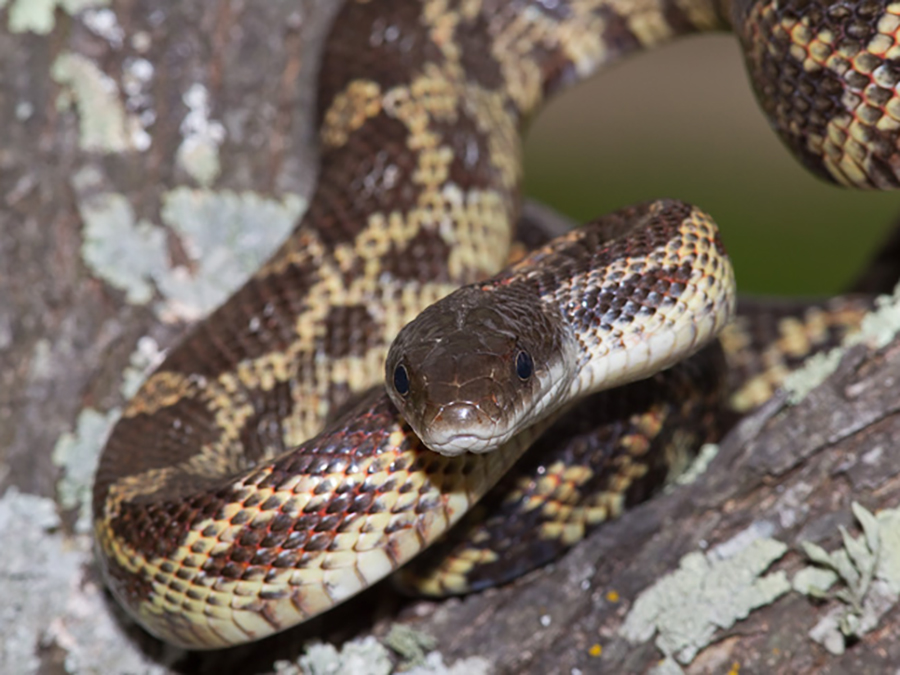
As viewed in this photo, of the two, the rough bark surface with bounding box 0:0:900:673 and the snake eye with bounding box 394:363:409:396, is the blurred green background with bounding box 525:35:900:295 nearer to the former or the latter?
the rough bark surface with bounding box 0:0:900:673

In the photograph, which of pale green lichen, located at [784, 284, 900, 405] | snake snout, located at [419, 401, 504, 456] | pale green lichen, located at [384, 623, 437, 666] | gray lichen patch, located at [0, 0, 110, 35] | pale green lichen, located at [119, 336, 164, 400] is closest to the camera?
snake snout, located at [419, 401, 504, 456]

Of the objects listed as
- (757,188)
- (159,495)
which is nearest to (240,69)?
(159,495)

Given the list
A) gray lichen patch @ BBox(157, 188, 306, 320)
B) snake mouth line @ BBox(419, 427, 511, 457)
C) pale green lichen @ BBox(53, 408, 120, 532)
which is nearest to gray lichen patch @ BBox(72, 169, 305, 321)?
gray lichen patch @ BBox(157, 188, 306, 320)

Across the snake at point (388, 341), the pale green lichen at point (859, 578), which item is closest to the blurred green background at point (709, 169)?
the snake at point (388, 341)

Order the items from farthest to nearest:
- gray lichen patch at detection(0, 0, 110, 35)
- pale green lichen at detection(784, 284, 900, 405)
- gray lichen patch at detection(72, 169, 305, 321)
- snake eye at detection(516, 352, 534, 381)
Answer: gray lichen patch at detection(0, 0, 110, 35) → gray lichen patch at detection(72, 169, 305, 321) → pale green lichen at detection(784, 284, 900, 405) → snake eye at detection(516, 352, 534, 381)

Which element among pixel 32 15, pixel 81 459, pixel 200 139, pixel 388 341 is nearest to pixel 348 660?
pixel 81 459

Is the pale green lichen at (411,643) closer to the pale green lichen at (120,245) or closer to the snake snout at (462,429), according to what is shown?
the snake snout at (462,429)

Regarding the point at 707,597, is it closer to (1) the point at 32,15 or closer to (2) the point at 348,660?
(2) the point at 348,660

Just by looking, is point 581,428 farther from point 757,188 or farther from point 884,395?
point 757,188
